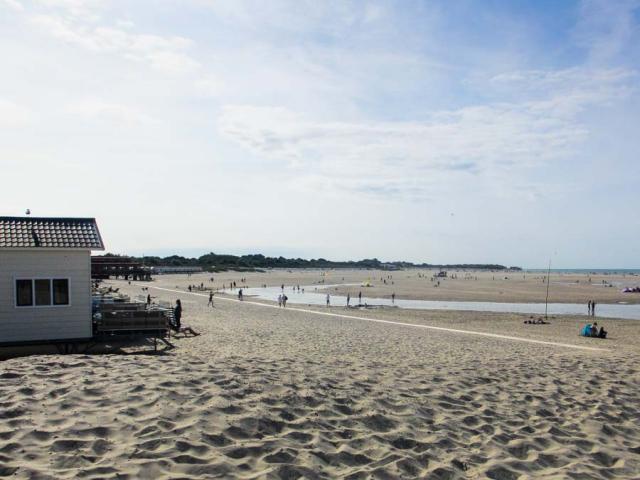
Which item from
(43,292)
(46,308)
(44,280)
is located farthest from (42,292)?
(46,308)

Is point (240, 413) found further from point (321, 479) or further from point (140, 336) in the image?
point (140, 336)

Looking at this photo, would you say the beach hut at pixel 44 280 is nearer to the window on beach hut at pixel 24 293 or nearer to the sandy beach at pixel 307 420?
the window on beach hut at pixel 24 293

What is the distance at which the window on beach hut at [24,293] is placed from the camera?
13133 mm

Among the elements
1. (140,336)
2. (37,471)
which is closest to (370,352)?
(140,336)

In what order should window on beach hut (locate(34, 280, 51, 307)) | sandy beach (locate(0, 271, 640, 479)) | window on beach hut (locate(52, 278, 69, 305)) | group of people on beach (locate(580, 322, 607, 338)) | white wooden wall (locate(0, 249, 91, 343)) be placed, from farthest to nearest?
group of people on beach (locate(580, 322, 607, 338)) < window on beach hut (locate(52, 278, 69, 305)) < window on beach hut (locate(34, 280, 51, 307)) < white wooden wall (locate(0, 249, 91, 343)) < sandy beach (locate(0, 271, 640, 479))

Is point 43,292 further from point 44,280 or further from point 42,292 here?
point 44,280

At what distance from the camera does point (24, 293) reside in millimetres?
13188

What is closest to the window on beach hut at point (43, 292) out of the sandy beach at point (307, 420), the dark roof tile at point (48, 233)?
the dark roof tile at point (48, 233)

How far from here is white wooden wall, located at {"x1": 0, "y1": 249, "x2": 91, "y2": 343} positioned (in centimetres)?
1298

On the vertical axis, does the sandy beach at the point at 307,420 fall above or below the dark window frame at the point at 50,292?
below

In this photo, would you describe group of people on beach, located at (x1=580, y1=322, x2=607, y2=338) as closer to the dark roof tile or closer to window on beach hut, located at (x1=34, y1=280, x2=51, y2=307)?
the dark roof tile

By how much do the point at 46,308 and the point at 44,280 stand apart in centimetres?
75

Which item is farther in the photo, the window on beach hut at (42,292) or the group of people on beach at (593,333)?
the group of people on beach at (593,333)

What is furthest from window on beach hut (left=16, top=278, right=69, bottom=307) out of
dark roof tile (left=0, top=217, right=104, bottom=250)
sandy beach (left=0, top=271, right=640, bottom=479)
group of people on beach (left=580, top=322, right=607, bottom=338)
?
group of people on beach (left=580, top=322, right=607, bottom=338)
